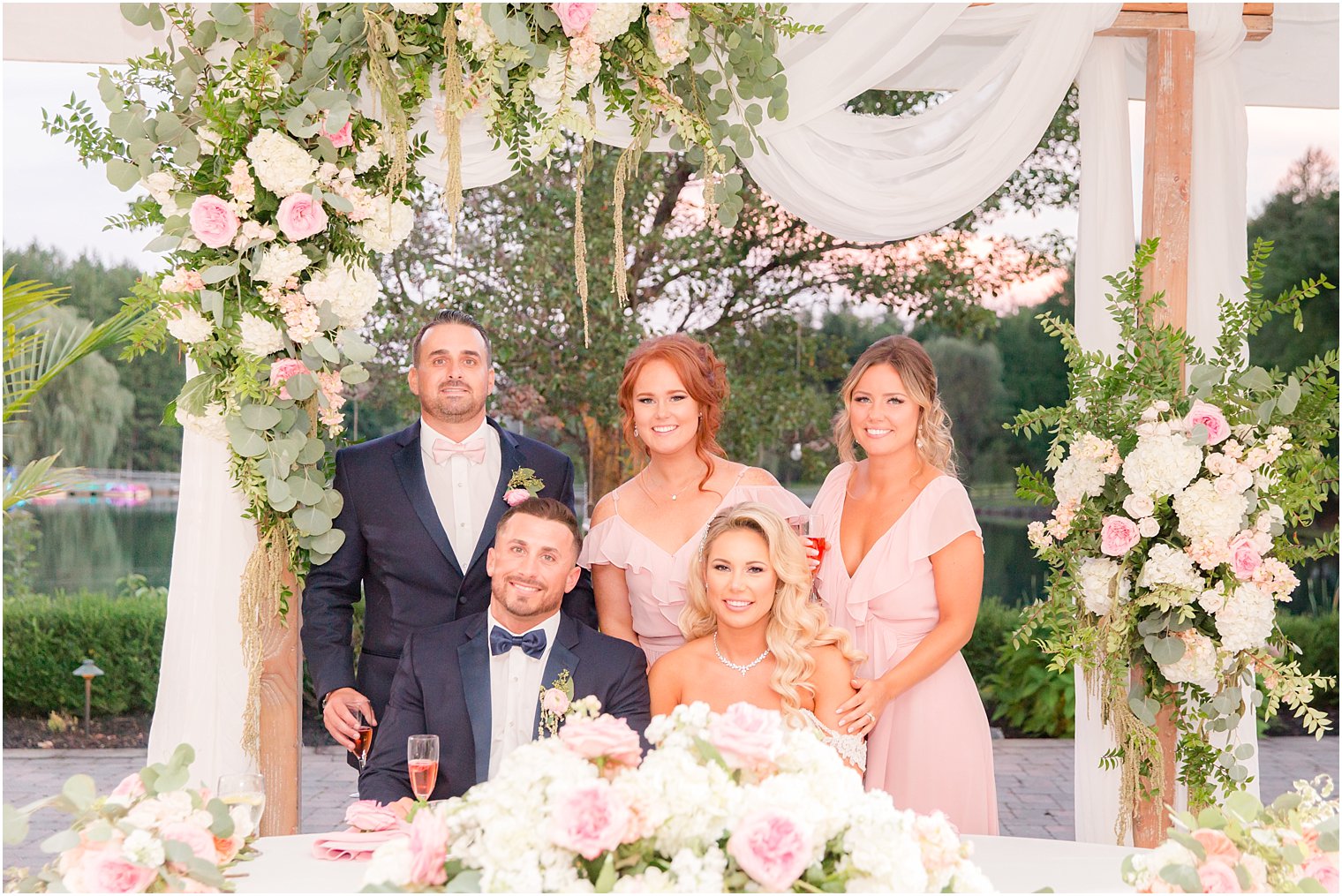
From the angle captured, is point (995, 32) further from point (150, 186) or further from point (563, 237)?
point (563, 237)

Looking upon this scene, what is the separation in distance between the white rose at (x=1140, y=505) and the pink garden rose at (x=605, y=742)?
2.19 m

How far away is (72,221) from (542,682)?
5.79 meters

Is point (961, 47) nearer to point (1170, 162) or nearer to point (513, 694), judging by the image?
point (1170, 162)

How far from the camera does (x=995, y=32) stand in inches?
147

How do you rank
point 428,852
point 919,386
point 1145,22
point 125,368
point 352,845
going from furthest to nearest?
point 125,368 → point 1145,22 → point 919,386 → point 352,845 → point 428,852

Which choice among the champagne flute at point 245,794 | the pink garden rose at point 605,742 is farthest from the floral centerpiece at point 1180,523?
the champagne flute at point 245,794

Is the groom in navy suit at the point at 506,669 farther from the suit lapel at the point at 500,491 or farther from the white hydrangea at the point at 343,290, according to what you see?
the white hydrangea at the point at 343,290

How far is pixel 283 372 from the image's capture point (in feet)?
10.1

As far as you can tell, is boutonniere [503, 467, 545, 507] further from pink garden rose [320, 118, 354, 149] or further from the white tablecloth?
the white tablecloth

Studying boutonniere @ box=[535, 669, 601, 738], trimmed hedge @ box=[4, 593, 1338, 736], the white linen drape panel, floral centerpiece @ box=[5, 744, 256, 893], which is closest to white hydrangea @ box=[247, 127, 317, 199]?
the white linen drape panel

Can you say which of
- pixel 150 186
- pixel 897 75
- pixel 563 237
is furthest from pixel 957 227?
pixel 150 186

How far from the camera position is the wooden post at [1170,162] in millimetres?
3730

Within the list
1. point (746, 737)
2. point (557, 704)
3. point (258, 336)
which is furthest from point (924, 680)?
point (258, 336)

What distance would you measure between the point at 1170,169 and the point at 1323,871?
2598mm
